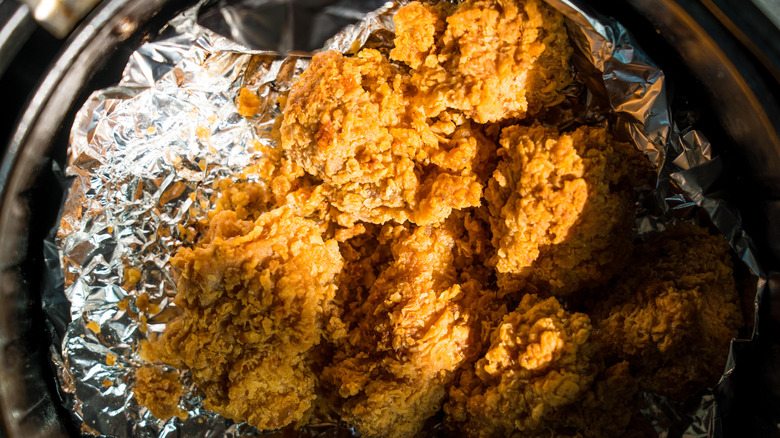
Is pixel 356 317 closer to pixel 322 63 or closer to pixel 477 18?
pixel 322 63

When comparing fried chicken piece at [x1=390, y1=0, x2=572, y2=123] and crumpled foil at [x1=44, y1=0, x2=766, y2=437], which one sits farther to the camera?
crumpled foil at [x1=44, y1=0, x2=766, y2=437]

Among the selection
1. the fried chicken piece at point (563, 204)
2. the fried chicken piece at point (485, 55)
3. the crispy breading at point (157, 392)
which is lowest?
the crispy breading at point (157, 392)

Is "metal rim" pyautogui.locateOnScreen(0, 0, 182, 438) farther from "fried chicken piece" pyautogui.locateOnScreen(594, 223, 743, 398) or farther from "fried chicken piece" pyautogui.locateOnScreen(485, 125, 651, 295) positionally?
"fried chicken piece" pyautogui.locateOnScreen(594, 223, 743, 398)

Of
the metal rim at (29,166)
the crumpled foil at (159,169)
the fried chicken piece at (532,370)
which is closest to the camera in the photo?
the fried chicken piece at (532,370)

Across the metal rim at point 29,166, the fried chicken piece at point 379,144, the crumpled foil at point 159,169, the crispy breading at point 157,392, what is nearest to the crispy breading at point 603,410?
the crumpled foil at point 159,169

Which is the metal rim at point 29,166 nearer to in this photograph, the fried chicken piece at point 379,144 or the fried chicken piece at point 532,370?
the fried chicken piece at point 379,144

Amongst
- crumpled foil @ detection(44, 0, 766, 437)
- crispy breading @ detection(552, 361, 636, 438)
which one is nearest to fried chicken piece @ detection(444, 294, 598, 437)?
crispy breading @ detection(552, 361, 636, 438)

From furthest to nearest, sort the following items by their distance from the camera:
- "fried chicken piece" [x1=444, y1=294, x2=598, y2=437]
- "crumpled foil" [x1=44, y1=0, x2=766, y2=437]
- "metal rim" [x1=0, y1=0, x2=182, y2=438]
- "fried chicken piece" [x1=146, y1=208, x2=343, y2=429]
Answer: "crumpled foil" [x1=44, y1=0, x2=766, y2=437], "metal rim" [x1=0, y1=0, x2=182, y2=438], "fried chicken piece" [x1=146, y1=208, x2=343, y2=429], "fried chicken piece" [x1=444, y1=294, x2=598, y2=437]
